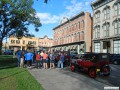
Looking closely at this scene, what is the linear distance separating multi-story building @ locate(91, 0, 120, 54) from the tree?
1214cm

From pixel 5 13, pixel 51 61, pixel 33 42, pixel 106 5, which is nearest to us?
pixel 51 61

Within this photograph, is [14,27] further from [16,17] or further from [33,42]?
[33,42]

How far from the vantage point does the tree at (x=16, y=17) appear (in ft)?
134

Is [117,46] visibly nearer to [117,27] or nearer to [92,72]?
[117,27]

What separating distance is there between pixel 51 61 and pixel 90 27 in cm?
3256

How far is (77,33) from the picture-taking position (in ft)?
203

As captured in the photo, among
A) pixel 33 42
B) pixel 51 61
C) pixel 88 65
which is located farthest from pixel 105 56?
pixel 33 42

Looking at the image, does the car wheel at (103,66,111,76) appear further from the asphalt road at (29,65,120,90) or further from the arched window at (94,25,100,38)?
the arched window at (94,25,100,38)

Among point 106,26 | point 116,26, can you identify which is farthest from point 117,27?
point 106,26

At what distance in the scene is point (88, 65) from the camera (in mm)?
17953

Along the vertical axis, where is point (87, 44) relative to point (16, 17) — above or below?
below

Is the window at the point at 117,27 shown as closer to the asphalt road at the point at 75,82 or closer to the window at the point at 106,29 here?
the window at the point at 106,29

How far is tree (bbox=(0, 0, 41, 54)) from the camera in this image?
4091 centimetres

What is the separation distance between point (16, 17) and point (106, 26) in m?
16.7
